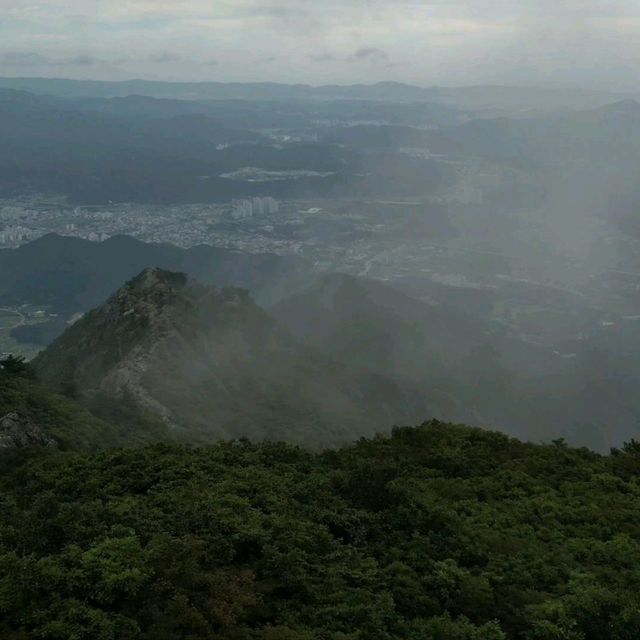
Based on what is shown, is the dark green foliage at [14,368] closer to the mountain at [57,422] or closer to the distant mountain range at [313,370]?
the mountain at [57,422]

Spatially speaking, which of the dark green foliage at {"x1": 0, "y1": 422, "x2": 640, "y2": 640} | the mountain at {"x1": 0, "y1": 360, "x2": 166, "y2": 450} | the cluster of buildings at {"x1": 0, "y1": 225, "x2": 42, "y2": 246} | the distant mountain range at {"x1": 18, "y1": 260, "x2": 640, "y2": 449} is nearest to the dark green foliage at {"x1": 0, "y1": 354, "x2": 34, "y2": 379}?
the mountain at {"x1": 0, "y1": 360, "x2": 166, "y2": 450}

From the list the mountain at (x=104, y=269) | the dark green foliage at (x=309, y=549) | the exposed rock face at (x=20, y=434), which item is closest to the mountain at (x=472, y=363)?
the mountain at (x=104, y=269)

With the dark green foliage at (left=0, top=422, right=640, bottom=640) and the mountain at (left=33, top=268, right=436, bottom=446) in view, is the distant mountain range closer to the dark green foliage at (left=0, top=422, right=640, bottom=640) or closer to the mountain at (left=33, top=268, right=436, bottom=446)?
the mountain at (left=33, top=268, right=436, bottom=446)

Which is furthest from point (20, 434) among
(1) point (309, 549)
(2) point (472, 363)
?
(2) point (472, 363)

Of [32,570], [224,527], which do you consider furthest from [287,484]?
[32,570]

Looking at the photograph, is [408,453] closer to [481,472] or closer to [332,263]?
[481,472]

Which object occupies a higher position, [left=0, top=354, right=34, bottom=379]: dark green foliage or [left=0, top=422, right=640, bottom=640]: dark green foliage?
[left=0, top=422, right=640, bottom=640]: dark green foliage

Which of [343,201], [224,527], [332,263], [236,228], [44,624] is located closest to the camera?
[44,624]
